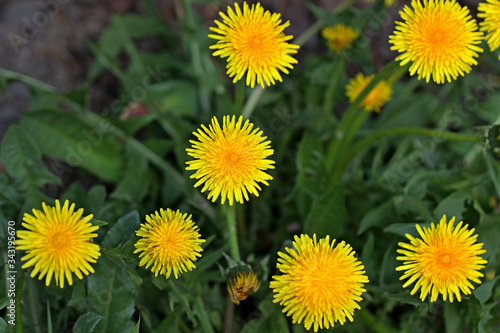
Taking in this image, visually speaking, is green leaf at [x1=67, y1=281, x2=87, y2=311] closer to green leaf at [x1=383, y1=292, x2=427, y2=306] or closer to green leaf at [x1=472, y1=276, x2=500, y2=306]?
green leaf at [x1=383, y1=292, x2=427, y2=306]

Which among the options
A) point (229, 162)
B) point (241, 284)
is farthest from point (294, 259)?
point (229, 162)

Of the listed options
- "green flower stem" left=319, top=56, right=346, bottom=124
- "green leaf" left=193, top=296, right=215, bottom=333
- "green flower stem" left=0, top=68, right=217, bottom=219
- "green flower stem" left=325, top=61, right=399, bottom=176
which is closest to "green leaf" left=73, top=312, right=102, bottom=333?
"green leaf" left=193, top=296, right=215, bottom=333

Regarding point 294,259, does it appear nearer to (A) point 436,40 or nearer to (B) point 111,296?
(B) point 111,296

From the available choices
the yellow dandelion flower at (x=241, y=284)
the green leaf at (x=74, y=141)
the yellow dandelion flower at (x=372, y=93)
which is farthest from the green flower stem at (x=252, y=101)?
the yellow dandelion flower at (x=241, y=284)

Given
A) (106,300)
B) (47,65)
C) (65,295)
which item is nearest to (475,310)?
(106,300)

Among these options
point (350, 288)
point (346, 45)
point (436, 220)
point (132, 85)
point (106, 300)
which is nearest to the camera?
point (350, 288)

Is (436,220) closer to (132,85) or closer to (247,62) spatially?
(247,62)
